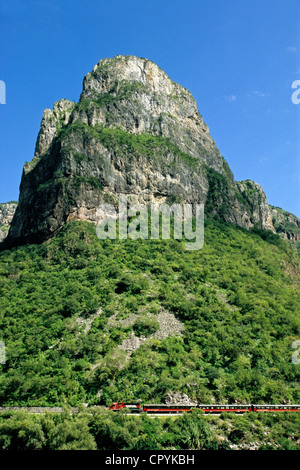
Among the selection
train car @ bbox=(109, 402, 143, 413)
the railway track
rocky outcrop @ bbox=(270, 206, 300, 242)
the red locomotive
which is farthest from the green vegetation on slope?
rocky outcrop @ bbox=(270, 206, 300, 242)

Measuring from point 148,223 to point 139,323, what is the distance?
37.9 meters

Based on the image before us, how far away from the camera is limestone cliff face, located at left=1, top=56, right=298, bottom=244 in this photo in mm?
80500

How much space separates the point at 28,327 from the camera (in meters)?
49.1

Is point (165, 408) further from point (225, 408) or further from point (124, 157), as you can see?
point (124, 157)

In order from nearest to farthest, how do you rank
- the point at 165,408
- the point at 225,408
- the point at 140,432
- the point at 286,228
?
the point at 140,432 < the point at 165,408 < the point at 225,408 < the point at 286,228

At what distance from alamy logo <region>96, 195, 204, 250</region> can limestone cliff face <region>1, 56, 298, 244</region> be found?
293 cm

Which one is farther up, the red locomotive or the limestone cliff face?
the limestone cliff face

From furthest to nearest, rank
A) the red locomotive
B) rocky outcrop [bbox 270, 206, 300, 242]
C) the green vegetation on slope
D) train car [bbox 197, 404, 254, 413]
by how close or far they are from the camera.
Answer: rocky outcrop [bbox 270, 206, 300, 242], train car [bbox 197, 404, 254, 413], the red locomotive, the green vegetation on slope

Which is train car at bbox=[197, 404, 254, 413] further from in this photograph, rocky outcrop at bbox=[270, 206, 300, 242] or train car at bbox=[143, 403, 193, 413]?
rocky outcrop at bbox=[270, 206, 300, 242]

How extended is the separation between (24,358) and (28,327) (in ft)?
21.1

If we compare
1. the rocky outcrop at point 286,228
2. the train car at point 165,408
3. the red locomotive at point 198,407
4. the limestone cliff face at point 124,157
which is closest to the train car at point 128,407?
the red locomotive at point 198,407

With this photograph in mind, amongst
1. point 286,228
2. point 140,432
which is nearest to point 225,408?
point 140,432

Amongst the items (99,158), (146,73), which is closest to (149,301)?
(99,158)

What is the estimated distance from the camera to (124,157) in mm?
90750
